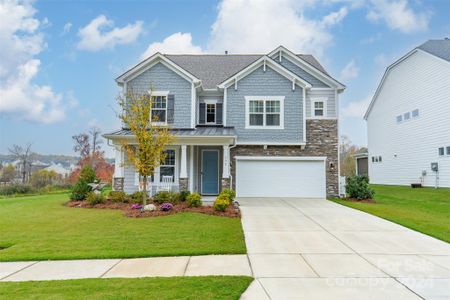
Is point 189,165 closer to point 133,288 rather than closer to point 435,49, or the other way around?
point 133,288

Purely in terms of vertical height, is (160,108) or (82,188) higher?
(160,108)

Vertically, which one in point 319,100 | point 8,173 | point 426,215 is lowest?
point 426,215

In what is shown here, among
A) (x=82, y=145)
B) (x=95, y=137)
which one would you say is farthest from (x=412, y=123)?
(x=82, y=145)

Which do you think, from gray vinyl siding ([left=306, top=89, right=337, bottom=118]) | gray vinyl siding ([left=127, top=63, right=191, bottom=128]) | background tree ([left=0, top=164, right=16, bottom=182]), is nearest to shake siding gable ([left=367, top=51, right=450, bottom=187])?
gray vinyl siding ([left=306, top=89, right=337, bottom=118])

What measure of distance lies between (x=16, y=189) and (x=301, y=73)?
20.6 metres

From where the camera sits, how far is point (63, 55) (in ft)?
62.7

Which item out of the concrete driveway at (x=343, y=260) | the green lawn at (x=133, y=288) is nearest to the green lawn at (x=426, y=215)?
the concrete driveway at (x=343, y=260)

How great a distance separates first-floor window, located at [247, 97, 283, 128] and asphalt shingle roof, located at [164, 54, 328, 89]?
2695mm

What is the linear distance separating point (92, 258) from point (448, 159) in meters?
20.4

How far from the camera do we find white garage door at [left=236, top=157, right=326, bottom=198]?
15.7 m

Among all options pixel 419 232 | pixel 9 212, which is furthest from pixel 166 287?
pixel 9 212

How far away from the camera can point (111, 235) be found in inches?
290

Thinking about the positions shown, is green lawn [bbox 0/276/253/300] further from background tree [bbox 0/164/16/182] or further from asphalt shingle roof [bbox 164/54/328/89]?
background tree [bbox 0/164/16/182]

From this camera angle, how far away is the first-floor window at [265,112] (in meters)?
15.6
